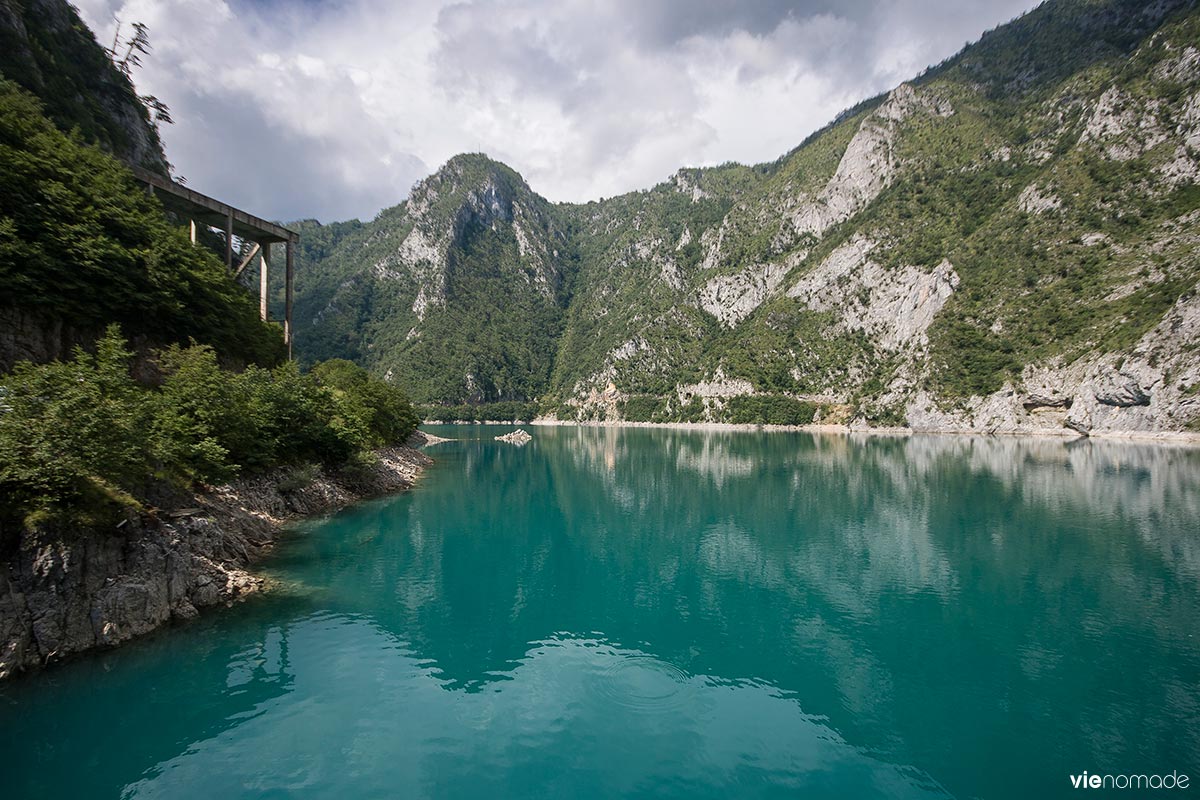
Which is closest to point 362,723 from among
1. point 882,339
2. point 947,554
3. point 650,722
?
point 650,722

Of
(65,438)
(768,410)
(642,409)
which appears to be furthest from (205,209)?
(642,409)

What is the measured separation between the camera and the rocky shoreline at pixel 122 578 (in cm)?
1243

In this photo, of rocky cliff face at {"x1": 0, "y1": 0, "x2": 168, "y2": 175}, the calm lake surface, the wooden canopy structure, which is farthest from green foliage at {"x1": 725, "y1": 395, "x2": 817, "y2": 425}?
rocky cliff face at {"x1": 0, "y1": 0, "x2": 168, "y2": 175}

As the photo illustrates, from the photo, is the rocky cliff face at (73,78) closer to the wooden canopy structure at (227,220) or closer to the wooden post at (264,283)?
the wooden canopy structure at (227,220)

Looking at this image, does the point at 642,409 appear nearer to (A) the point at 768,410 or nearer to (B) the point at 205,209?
(A) the point at 768,410

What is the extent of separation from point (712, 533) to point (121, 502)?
26894 mm

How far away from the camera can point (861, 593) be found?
2194cm

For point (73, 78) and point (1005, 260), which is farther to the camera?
point (1005, 260)

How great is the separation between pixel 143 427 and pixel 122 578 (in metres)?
4.63

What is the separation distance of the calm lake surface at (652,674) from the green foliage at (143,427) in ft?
14.7

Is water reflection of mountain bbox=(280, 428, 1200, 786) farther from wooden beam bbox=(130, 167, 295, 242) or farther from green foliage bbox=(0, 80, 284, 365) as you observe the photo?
wooden beam bbox=(130, 167, 295, 242)

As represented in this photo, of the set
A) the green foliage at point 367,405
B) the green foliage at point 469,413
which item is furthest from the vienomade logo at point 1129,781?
the green foliage at point 469,413

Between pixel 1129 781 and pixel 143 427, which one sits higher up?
pixel 143 427

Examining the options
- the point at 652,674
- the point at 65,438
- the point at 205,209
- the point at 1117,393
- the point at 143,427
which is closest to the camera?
the point at 65,438
